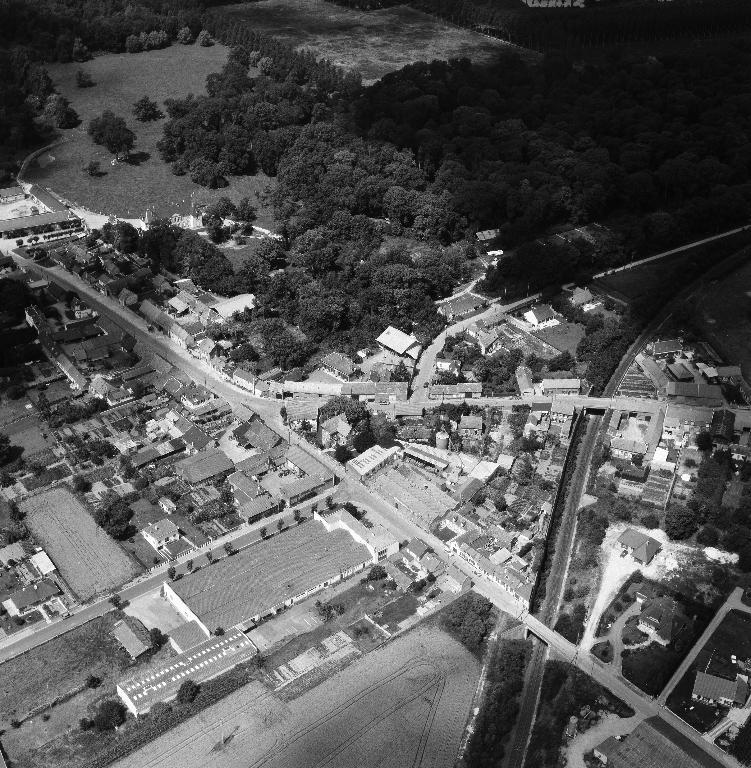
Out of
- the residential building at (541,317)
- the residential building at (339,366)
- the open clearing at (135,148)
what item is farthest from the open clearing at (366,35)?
the residential building at (339,366)

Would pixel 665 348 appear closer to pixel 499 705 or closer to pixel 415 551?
pixel 415 551

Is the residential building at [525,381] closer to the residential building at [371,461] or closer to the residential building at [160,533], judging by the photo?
the residential building at [371,461]

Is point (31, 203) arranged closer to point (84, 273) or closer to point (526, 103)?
point (84, 273)

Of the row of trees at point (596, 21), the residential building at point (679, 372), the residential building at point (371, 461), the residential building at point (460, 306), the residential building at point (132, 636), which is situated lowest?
the residential building at point (132, 636)

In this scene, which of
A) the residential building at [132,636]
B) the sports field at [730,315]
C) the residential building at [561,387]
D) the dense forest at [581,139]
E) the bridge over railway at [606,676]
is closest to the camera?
the bridge over railway at [606,676]

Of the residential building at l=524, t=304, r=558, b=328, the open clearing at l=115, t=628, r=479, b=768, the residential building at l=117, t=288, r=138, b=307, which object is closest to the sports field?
the residential building at l=524, t=304, r=558, b=328

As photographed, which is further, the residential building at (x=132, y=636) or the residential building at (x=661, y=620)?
the residential building at (x=661, y=620)

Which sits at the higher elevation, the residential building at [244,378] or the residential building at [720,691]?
the residential building at [720,691]
